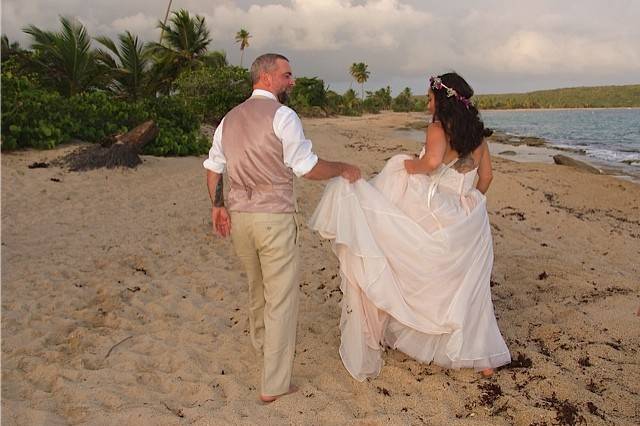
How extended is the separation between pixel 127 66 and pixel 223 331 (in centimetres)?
1688

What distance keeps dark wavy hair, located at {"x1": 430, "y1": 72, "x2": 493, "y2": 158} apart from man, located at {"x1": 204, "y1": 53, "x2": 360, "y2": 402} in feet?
2.28

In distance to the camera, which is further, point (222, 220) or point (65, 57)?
point (65, 57)

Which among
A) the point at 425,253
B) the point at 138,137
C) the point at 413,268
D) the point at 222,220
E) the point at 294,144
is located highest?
the point at 294,144

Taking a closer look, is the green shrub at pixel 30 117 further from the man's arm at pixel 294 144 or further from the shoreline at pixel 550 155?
the shoreline at pixel 550 155

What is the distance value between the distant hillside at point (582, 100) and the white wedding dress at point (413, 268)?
114 meters

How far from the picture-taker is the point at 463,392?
3.52 m

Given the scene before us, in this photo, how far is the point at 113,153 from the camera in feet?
35.3

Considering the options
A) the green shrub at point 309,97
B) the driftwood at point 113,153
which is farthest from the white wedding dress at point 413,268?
the green shrub at point 309,97

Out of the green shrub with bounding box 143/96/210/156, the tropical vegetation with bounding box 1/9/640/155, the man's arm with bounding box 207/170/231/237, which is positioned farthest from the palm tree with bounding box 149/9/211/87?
the man's arm with bounding box 207/170/231/237

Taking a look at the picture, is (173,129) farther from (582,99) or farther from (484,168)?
(582,99)

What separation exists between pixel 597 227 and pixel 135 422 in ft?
26.1

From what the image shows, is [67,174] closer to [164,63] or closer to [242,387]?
[242,387]

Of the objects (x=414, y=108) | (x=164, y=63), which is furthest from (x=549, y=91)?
(x=164, y=63)

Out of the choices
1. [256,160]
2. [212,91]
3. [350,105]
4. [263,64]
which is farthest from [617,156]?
[350,105]
